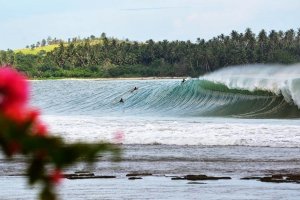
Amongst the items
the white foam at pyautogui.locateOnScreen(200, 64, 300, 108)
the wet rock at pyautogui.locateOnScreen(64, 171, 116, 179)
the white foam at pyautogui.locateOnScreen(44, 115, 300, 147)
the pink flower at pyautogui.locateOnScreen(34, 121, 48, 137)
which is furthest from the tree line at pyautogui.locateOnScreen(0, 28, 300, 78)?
the pink flower at pyautogui.locateOnScreen(34, 121, 48, 137)

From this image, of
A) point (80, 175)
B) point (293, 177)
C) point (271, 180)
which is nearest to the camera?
point (271, 180)

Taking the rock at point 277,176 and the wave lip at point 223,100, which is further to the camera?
the wave lip at point 223,100

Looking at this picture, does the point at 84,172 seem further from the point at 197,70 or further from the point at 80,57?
the point at 80,57

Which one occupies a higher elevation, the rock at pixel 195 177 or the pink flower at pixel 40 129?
the pink flower at pixel 40 129

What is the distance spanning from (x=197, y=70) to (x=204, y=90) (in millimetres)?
119997

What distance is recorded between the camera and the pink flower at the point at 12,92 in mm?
1303

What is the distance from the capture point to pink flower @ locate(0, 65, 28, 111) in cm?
130

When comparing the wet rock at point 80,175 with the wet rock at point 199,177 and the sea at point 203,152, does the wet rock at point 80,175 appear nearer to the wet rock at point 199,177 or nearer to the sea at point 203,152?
the sea at point 203,152

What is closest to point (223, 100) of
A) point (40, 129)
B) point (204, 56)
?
point (40, 129)

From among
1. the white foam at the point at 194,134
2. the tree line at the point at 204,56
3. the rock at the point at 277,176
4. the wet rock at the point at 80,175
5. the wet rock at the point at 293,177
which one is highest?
the tree line at the point at 204,56

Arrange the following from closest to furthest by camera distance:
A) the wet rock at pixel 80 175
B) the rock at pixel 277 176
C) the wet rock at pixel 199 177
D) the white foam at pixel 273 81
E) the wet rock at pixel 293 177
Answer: the wet rock at pixel 293 177 → the wet rock at pixel 199 177 → the rock at pixel 277 176 → the wet rock at pixel 80 175 → the white foam at pixel 273 81

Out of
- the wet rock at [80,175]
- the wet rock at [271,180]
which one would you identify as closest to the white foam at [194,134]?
the wet rock at [80,175]

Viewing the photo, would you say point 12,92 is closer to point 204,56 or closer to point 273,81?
point 273,81

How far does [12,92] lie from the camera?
1304 mm
